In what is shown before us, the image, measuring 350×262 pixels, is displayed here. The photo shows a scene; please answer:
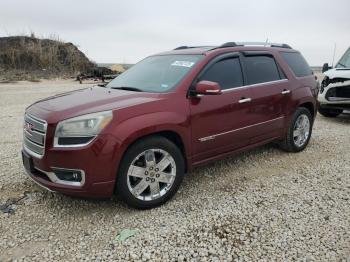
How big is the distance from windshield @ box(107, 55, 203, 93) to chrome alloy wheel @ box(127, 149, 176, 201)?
2.66ft

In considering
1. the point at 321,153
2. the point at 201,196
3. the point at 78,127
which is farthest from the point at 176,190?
the point at 321,153

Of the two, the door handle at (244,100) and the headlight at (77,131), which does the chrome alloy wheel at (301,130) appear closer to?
the door handle at (244,100)

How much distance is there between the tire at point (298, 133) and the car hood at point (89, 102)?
8.96ft

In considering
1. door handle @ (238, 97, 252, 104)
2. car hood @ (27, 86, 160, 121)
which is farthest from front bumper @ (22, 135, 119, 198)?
door handle @ (238, 97, 252, 104)

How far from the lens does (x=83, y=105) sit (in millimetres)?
3748

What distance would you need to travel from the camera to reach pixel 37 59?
81.5ft

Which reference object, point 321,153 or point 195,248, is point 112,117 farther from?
point 321,153

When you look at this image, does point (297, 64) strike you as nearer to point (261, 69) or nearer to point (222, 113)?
point (261, 69)

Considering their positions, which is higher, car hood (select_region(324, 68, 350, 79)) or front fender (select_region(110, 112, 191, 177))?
car hood (select_region(324, 68, 350, 79))

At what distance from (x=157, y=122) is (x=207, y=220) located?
45.2 inches

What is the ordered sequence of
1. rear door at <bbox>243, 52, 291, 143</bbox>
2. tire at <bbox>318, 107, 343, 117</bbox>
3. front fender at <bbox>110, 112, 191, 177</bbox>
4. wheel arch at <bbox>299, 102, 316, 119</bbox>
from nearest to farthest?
front fender at <bbox>110, 112, 191, 177</bbox>, rear door at <bbox>243, 52, 291, 143</bbox>, wheel arch at <bbox>299, 102, 316, 119</bbox>, tire at <bbox>318, 107, 343, 117</bbox>

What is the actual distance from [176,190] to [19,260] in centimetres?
177

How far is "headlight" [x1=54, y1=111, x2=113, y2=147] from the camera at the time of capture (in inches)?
137

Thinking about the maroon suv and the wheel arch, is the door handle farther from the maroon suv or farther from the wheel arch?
the wheel arch
